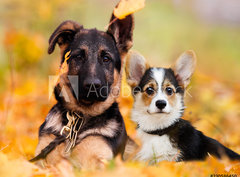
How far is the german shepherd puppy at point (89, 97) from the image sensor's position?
369cm

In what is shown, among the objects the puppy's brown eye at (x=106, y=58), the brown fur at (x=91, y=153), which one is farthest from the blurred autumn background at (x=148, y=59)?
the puppy's brown eye at (x=106, y=58)

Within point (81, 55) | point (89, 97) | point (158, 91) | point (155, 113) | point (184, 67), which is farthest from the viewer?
point (184, 67)

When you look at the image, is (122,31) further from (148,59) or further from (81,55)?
(148,59)

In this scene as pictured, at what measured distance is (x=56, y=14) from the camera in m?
11.0

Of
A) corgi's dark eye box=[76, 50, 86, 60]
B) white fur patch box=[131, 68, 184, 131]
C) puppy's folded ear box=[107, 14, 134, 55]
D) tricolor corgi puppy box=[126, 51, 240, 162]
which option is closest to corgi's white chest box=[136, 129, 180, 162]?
tricolor corgi puppy box=[126, 51, 240, 162]

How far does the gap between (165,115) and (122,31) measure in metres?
1.19

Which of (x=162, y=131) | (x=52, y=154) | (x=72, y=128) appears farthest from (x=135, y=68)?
(x=52, y=154)

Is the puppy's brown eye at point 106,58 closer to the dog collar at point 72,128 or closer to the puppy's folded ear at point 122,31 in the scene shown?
the puppy's folded ear at point 122,31

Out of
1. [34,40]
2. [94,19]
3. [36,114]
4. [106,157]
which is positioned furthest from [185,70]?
[94,19]

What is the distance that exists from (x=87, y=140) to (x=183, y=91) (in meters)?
1.60

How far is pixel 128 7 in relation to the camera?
389 centimetres

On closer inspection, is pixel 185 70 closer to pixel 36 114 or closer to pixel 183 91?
pixel 183 91

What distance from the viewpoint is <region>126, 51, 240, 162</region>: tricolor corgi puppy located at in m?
4.14

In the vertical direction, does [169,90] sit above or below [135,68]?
below
